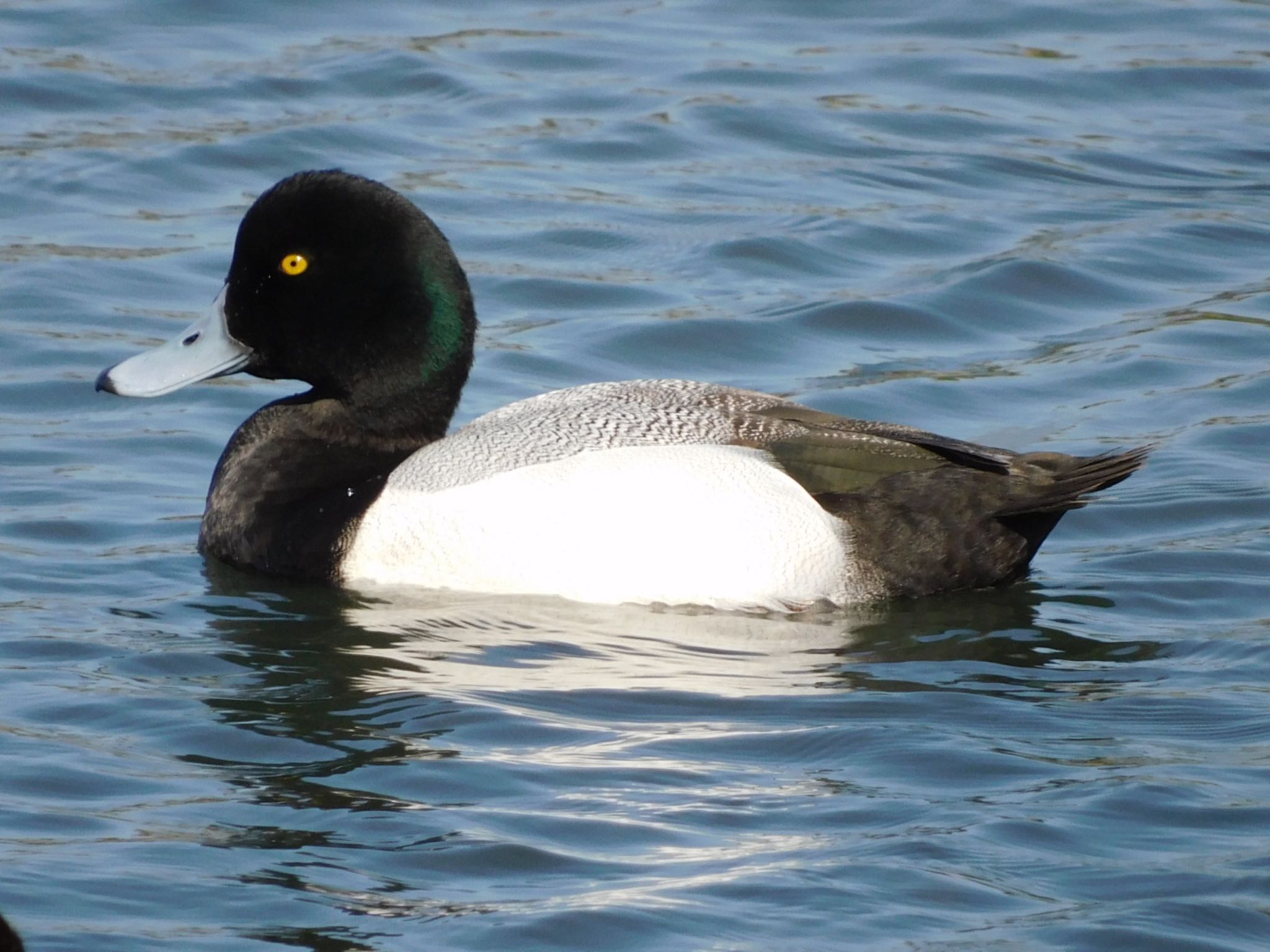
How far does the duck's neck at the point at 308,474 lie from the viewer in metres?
6.45

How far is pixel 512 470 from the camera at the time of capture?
627 centimetres

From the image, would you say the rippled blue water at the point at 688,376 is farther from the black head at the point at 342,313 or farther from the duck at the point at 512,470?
the black head at the point at 342,313

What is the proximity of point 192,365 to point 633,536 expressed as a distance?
5.43 ft

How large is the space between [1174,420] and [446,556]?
333 cm

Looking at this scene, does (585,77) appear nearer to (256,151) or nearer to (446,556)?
(256,151)

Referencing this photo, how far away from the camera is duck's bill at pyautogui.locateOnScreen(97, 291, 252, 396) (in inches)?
269

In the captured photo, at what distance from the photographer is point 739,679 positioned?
18.6ft

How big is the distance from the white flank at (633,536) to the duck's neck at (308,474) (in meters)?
0.23

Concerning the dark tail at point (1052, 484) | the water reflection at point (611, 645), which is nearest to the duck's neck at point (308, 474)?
the water reflection at point (611, 645)

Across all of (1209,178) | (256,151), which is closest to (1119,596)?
(1209,178)

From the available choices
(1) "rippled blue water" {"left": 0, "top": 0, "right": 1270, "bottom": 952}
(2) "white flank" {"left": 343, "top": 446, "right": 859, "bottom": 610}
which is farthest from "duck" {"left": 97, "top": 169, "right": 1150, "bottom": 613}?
(1) "rippled blue water" {"left": 0, "top": 0, "right": 1270, "bottom": 952}

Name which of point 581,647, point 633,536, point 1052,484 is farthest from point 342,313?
point 1052,484

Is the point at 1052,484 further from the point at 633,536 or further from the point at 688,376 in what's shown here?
the point at 688,376

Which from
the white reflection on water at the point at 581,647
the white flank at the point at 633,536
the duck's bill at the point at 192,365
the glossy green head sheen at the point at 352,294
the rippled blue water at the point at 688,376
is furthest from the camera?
the duck's bill at the point at 192,365
